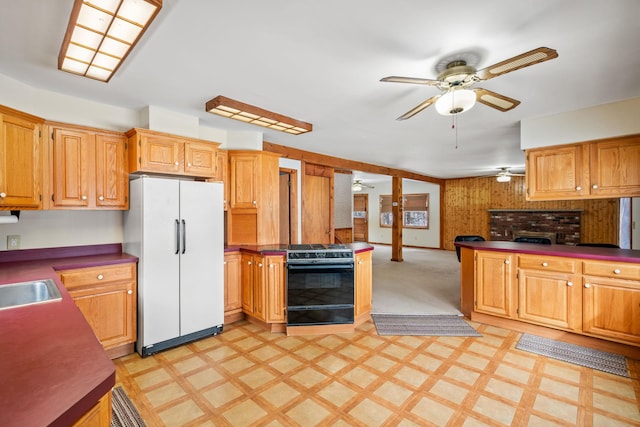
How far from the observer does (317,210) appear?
5.73 metres

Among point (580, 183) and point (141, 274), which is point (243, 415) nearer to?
point (141, 274)

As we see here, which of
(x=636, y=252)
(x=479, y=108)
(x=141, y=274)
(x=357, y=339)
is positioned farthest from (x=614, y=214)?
(x=141, y=274)

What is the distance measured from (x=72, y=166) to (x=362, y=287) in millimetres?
3183

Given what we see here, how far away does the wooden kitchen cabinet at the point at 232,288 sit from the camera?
11.5 feet

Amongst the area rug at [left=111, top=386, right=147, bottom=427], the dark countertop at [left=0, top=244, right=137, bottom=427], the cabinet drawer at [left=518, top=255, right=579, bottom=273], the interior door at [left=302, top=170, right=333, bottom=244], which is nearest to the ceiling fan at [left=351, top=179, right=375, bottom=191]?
the interior door at [left=302, top=170, right=333, bottom=244]

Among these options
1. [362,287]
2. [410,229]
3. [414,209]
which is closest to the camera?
[362,287]

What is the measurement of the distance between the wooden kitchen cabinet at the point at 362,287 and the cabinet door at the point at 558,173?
2.16 m

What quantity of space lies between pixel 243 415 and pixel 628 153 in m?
4.28

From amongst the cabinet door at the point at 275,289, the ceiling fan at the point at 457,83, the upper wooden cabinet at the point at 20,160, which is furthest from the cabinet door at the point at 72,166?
the ceiling fan at the point at 457,83

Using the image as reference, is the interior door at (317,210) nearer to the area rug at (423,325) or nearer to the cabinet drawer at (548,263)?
the area rug at (423,325)

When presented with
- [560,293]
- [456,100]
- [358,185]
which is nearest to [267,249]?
[456,100]

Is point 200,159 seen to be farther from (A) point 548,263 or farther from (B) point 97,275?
(A) point 548,263

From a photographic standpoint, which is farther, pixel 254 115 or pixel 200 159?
pixel 200 159

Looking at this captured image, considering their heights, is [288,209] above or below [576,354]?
above
